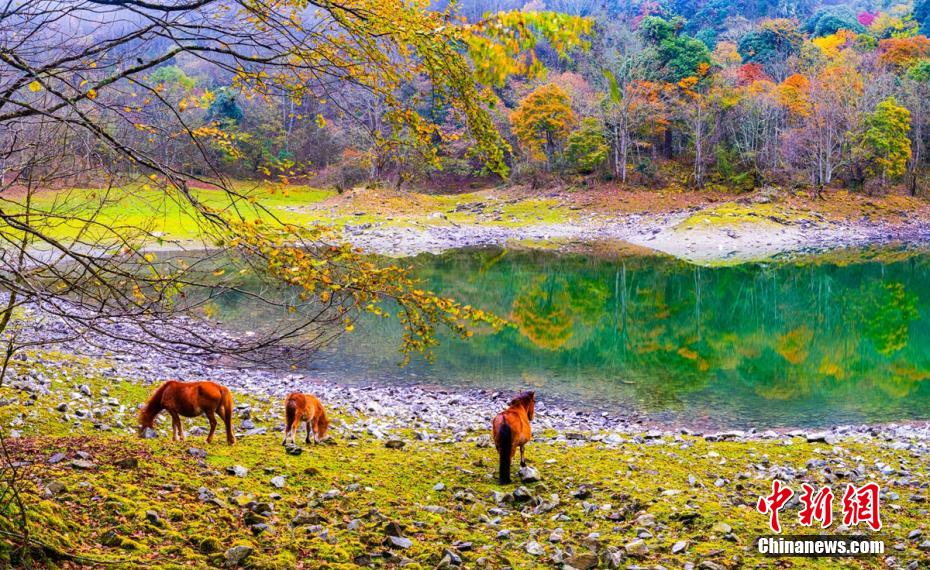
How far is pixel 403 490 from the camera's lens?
7457 millimetres

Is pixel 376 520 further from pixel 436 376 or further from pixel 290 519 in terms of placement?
pixel 436 376

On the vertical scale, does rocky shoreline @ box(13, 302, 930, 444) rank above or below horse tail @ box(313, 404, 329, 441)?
below

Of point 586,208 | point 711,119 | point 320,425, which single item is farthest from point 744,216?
point 320,425

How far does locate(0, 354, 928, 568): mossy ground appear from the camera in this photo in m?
5.19

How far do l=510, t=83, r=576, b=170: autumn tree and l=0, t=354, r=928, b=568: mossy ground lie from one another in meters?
53.6

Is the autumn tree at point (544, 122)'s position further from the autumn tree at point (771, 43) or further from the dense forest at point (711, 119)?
the autumn tree at point (771, 43)

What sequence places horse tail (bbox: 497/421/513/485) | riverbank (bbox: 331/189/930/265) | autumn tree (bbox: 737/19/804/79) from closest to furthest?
horse tail (bbox: 497/421/513/485) < riverbank (bbox: 331/189/930/265) < autumn tree (bbox: 737/19/804/79)

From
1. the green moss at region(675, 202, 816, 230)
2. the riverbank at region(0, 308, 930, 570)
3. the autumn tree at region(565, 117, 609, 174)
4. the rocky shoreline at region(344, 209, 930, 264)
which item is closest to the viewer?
the riverbank at region(0, 308, 930, 570)

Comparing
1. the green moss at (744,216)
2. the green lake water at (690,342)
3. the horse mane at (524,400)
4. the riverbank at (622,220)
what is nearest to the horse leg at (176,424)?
the horse mane at (524,400)

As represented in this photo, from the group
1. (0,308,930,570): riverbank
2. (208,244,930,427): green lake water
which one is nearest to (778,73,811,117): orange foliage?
(208,244,930,427): green lake water

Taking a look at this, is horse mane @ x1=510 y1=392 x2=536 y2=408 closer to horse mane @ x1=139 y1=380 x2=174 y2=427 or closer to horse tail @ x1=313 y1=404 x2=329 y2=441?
horse tail @ x1=313 y1=404 x2=329 y2=441

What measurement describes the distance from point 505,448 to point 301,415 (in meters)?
2.96

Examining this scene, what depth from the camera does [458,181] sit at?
2913 inches

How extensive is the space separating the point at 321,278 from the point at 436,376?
42.3 ft
